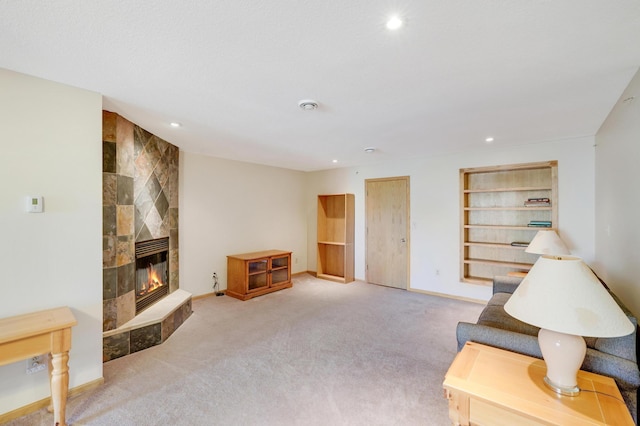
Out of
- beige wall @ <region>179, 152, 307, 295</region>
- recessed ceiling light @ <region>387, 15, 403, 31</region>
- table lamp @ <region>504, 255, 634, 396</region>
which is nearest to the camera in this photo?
table lamp @ <region>504, 255, 634, 396</region>

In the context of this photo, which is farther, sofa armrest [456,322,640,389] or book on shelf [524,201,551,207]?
book on shelf [524,201,551,207]

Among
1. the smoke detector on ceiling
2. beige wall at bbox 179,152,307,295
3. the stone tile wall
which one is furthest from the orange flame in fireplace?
the smoke detector on ceiling

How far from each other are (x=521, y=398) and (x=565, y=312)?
1.44ft

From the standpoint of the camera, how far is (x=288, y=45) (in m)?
1.57

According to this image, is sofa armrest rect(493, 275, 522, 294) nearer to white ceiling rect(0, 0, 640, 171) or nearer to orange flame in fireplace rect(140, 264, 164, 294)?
white ceiling rect(0, 0, 640, 171)

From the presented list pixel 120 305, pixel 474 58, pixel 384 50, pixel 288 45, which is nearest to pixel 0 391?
pixel 120 305

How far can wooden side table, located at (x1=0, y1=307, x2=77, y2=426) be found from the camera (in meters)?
1.62

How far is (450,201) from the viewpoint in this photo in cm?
456

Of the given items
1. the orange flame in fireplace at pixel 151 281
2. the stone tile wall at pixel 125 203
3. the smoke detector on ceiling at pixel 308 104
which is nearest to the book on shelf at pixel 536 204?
the smoke detector on ceiling at pixel 308 104

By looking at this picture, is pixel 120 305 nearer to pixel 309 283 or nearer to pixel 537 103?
pixel 309 283

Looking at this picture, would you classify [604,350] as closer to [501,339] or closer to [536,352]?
[536,352]

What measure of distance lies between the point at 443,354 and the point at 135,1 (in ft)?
11.3

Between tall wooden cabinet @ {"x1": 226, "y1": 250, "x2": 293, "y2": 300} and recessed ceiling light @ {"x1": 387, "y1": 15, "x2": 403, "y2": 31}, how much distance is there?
3856 mm

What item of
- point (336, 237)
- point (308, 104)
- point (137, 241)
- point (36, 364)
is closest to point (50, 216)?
point (36, 364)
